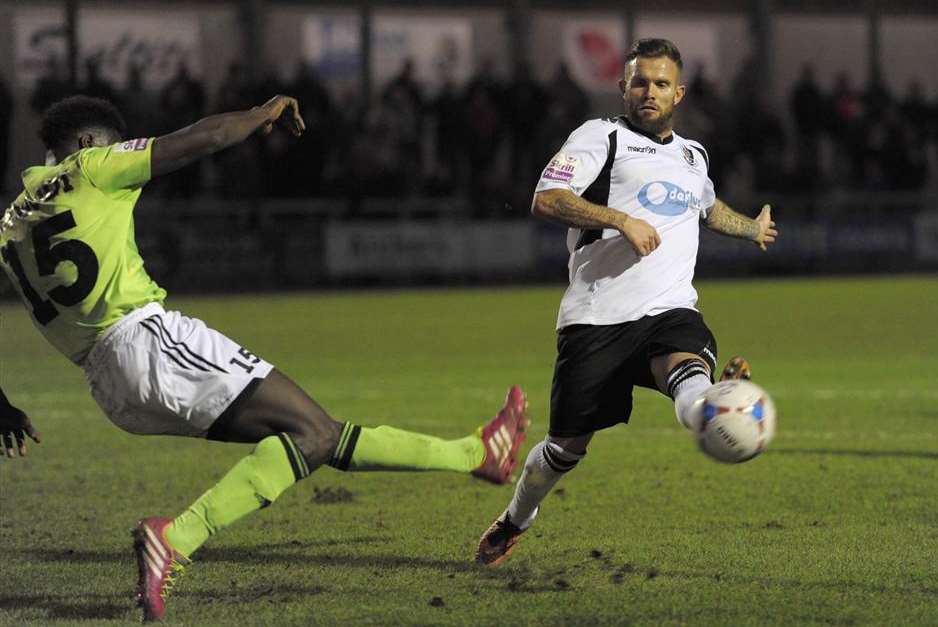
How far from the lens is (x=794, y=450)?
9.79 metres

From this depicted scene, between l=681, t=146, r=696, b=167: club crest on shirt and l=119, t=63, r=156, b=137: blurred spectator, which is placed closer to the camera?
l=681, t=146, r=696, b=167: club crest on shirt

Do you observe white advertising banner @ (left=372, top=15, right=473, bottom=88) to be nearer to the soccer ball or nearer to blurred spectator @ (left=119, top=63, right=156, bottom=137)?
blurred spectator @ (left=119, top=63, right=156, bottom=137)

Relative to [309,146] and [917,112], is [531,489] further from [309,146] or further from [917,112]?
[917,112]

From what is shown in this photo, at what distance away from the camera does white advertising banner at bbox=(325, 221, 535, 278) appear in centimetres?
2517

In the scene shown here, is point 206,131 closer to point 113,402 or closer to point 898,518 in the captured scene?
point 113,402

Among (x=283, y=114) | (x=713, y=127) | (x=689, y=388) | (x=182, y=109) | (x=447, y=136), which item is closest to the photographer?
(x=283, y=114)

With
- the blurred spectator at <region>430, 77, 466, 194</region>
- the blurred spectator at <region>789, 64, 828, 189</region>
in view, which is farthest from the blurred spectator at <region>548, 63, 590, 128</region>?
the blurred spectator at <region>789, 64, 828, 189</region>

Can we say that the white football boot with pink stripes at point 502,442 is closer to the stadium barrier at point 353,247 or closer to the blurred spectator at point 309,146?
the stadium barrier at point 353,247

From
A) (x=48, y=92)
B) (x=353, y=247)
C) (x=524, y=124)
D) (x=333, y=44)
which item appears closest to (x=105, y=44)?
(x=48, y=92)

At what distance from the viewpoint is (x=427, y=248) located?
2558 centimetres

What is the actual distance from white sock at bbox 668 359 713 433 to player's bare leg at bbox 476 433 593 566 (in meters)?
0.54

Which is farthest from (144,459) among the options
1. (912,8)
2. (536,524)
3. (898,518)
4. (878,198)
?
(912,8)

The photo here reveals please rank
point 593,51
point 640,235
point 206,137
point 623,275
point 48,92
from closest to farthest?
point 206,137 < point 640,235 < point 623,275 < point 48,92 < point 593,51

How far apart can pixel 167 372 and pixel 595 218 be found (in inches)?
70.9
